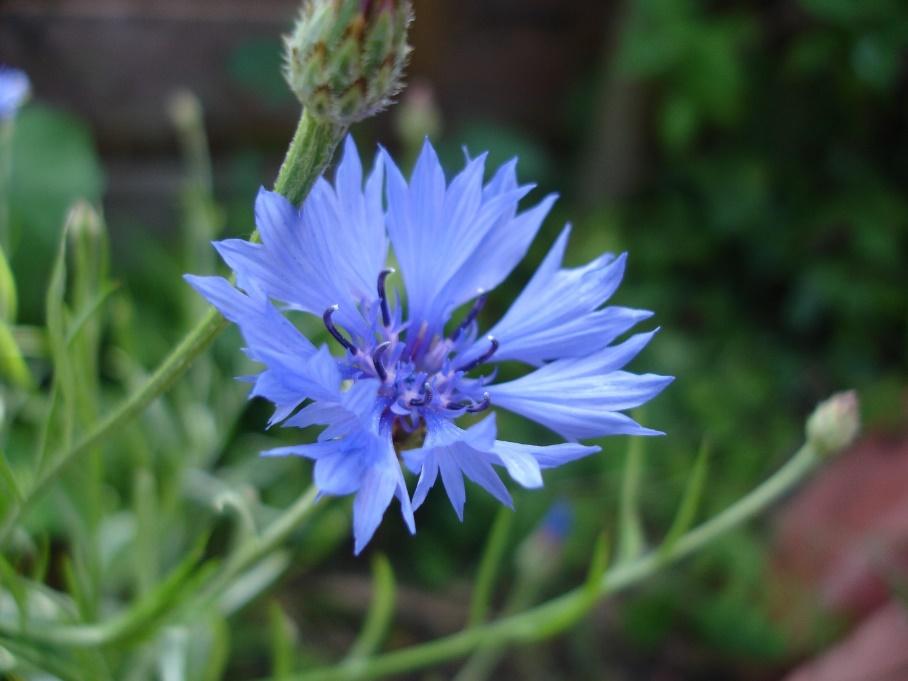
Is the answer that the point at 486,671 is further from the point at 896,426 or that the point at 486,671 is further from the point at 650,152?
the point at 650,152

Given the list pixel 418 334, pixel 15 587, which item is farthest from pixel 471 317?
pixel 15 587

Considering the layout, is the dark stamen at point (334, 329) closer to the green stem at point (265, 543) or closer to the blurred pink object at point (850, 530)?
the green stem at point (265, 543)

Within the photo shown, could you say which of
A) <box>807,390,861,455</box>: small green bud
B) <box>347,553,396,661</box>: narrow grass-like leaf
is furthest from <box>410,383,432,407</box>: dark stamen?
<box>807,390,861,455</box>: small green bud

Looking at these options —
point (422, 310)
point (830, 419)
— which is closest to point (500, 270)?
point (422, 310)

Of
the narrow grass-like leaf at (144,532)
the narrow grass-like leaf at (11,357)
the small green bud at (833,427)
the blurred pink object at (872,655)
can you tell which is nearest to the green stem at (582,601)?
the small green bud at (833,427)

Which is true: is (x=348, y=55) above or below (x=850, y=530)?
Answer: below

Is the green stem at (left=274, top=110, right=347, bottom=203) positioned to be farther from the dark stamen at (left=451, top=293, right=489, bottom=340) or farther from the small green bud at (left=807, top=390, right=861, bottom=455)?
the small green bud at (left=807, top=390, right=861, bottom=455)

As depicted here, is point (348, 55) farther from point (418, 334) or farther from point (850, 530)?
point (850, 530)
